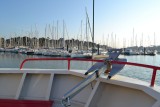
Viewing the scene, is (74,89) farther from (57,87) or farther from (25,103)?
(57,87)

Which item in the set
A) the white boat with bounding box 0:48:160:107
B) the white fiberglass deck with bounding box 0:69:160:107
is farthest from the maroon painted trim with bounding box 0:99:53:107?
the white fiberglass deck with bounding box 0:69:160:107

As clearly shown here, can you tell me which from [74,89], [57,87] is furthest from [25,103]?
[74,89]

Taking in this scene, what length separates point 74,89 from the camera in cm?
473

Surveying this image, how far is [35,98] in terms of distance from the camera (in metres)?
6.70

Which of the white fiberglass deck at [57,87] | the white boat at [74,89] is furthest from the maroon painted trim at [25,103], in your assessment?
the white fiberglass deck at [57,87]

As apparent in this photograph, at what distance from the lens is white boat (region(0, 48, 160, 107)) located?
4.78 m

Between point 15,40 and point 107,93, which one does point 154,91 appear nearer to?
point 107,93

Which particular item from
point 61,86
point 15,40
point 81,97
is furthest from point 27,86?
point 15,40

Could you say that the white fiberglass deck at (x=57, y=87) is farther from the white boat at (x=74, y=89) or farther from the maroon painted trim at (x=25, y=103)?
the maroon painted trim at (x=25, y=103)

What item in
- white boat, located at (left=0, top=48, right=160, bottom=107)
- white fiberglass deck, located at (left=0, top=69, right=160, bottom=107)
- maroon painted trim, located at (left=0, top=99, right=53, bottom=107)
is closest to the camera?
white boat, located at (left=0, top=48, right=160, bottom=107)

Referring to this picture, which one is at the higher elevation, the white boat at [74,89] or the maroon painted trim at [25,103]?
the white boat at [74,89]

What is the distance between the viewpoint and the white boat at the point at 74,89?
4.78m

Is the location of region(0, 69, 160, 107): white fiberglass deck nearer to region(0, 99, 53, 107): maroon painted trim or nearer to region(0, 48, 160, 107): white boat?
region(0, 48, 160, 107): white boat

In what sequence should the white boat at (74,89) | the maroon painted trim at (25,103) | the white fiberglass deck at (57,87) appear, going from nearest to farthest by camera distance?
the white boat at (74,89) < the white fiberglass deck at (57,87) < the maroon painted trim at (25,103)
